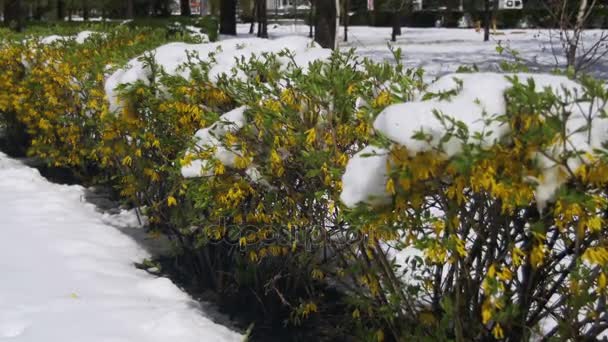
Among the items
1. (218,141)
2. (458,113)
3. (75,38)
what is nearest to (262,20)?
(75,38)

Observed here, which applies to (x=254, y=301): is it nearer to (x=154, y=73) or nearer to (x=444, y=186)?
(x=154, y=73)

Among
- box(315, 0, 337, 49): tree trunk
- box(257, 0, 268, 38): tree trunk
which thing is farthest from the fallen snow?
box(257, 0, 268, 38): tree trunk

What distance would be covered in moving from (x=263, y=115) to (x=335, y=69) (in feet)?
1.53

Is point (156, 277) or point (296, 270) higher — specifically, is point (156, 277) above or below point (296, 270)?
below

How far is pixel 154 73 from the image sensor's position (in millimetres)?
4605

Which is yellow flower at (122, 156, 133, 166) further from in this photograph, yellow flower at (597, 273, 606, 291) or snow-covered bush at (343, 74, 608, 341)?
yellow flower at (597, 273, 606, 291)

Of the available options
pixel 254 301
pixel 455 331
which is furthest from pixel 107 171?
pixel 455 331

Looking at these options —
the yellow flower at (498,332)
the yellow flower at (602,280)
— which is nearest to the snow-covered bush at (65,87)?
the yellow flower at (498,332)

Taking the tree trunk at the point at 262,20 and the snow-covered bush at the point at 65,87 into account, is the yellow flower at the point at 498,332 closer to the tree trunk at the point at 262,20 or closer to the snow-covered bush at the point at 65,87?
the snow-covered bush at the point at 65,87

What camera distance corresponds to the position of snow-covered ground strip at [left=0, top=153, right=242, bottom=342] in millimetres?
3643

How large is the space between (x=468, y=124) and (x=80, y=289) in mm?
2755

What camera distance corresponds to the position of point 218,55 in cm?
461

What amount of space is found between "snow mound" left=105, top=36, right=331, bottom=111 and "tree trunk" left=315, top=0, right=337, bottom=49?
26.4 ft

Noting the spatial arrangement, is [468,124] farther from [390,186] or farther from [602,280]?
[602,280]
